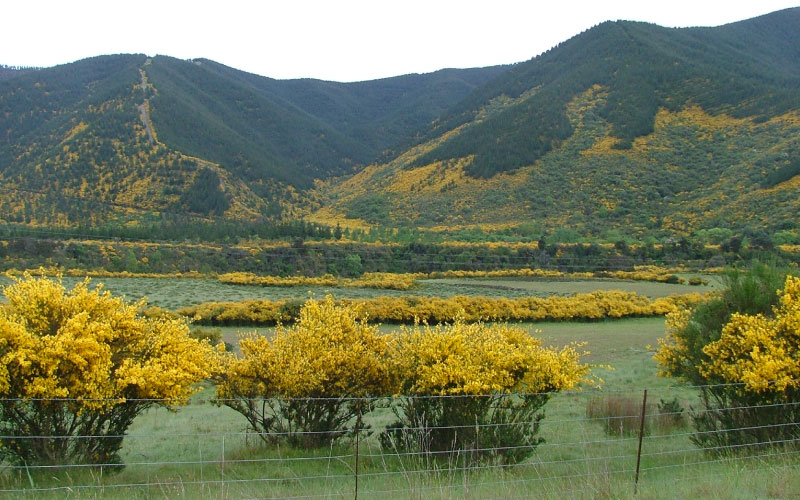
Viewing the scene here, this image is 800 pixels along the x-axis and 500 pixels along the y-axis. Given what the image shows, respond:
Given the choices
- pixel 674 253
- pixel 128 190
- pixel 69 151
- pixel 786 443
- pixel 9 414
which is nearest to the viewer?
pixel 9 414

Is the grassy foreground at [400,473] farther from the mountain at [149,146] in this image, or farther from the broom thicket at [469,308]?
the mountain at [149,146]

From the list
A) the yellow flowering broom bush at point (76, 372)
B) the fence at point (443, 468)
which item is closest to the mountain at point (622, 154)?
the fence at point (443, 468)

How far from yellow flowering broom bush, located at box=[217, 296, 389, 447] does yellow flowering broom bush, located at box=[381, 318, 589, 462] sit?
25.2 inches

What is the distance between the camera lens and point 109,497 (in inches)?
251

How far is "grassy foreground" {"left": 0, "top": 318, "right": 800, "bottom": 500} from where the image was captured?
6.31 metres

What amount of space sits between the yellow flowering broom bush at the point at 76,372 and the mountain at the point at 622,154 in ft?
164

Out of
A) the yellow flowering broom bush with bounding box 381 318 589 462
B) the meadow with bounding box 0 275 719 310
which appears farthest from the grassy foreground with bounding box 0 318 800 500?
the meadow with bounding box 0 275 719 310

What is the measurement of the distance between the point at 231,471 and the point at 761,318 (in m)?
7.67

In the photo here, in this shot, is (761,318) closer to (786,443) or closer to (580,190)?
(786,443)

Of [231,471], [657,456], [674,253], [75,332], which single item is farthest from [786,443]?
[674,253]

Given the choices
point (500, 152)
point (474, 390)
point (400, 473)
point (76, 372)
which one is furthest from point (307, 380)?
point (500, 152)

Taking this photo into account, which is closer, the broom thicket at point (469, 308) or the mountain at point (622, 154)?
the broom thicket at point (469, 308)

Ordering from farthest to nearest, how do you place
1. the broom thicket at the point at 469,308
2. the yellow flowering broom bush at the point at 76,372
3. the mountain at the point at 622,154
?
the mountain at the point at 622,154
the broom thicket at the point at 469,308
the yellow flowering broom bush at the point at 76,372

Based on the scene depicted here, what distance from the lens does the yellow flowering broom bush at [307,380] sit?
28.2 ft
